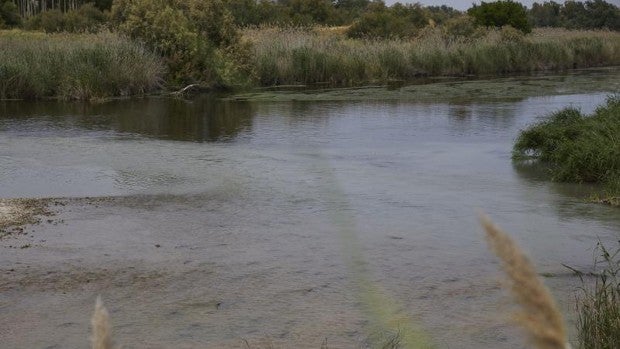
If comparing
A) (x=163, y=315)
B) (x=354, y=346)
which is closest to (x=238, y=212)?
(x=163, y=315)

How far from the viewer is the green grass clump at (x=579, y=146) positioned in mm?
10328

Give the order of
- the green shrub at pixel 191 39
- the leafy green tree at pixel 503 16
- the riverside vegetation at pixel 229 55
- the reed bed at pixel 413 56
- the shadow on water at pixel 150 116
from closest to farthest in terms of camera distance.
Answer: the shadow on water at pixel 150 116, the riverside vegetation at pixel 229 55, the green shrub at pixel 191 39, the reed bed at pixel 413 56, the leafy green tree at pixel 503 16

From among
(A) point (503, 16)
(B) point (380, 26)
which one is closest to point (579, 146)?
(B) point (380, 26)

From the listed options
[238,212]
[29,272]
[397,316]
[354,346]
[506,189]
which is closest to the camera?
[354,346]

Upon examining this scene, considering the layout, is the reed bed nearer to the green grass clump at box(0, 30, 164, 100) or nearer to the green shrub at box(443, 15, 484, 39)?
the green shrub at box(443, 15, 484, 39)

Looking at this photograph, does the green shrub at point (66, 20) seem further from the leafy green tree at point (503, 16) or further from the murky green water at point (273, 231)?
the murky green water at point (273, 231)

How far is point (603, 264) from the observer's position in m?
6.57

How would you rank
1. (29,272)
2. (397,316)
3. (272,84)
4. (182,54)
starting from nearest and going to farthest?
1. (397,316)
2. (29,272)
3. (182,54)
4. (272,84)

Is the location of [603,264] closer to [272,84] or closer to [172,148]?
[172,148]

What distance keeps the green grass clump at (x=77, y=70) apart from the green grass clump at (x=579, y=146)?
12769 mm

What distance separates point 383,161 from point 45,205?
498 centimetres

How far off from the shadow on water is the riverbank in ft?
4.02

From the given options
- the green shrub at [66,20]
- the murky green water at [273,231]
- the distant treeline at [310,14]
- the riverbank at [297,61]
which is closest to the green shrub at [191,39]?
the riverbank at [297,61]

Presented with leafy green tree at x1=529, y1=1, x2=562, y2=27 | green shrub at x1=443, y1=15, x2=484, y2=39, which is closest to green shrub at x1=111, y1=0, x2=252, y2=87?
green shrub at x1=443, y1=15, x2=484, y2=39
